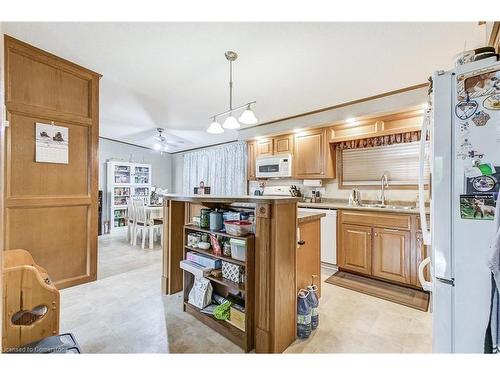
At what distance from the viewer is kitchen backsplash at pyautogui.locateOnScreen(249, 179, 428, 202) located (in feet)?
10.3

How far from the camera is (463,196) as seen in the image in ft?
3.53

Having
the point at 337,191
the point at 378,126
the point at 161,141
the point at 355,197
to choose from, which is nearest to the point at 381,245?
the point at 355,197

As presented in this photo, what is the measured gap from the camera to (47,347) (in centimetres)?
126

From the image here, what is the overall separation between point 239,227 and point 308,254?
77cm

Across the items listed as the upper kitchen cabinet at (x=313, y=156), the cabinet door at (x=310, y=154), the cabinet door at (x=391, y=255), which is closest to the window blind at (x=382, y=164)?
the upper kitchen cabinet at (x=313, y=156)

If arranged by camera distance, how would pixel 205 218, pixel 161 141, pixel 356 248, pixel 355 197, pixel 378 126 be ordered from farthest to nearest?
pixel 161 141 → pixel 355 197 → pixel 378 126 → pixel 356 248 → pixel 205 218

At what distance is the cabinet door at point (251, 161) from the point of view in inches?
179

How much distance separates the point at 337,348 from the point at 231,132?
4.19 m

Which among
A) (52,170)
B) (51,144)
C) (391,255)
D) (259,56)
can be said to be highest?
(259,56)

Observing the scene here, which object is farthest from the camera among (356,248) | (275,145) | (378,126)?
(275,145)

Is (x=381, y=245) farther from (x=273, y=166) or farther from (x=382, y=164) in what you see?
(x=273, y=166)
